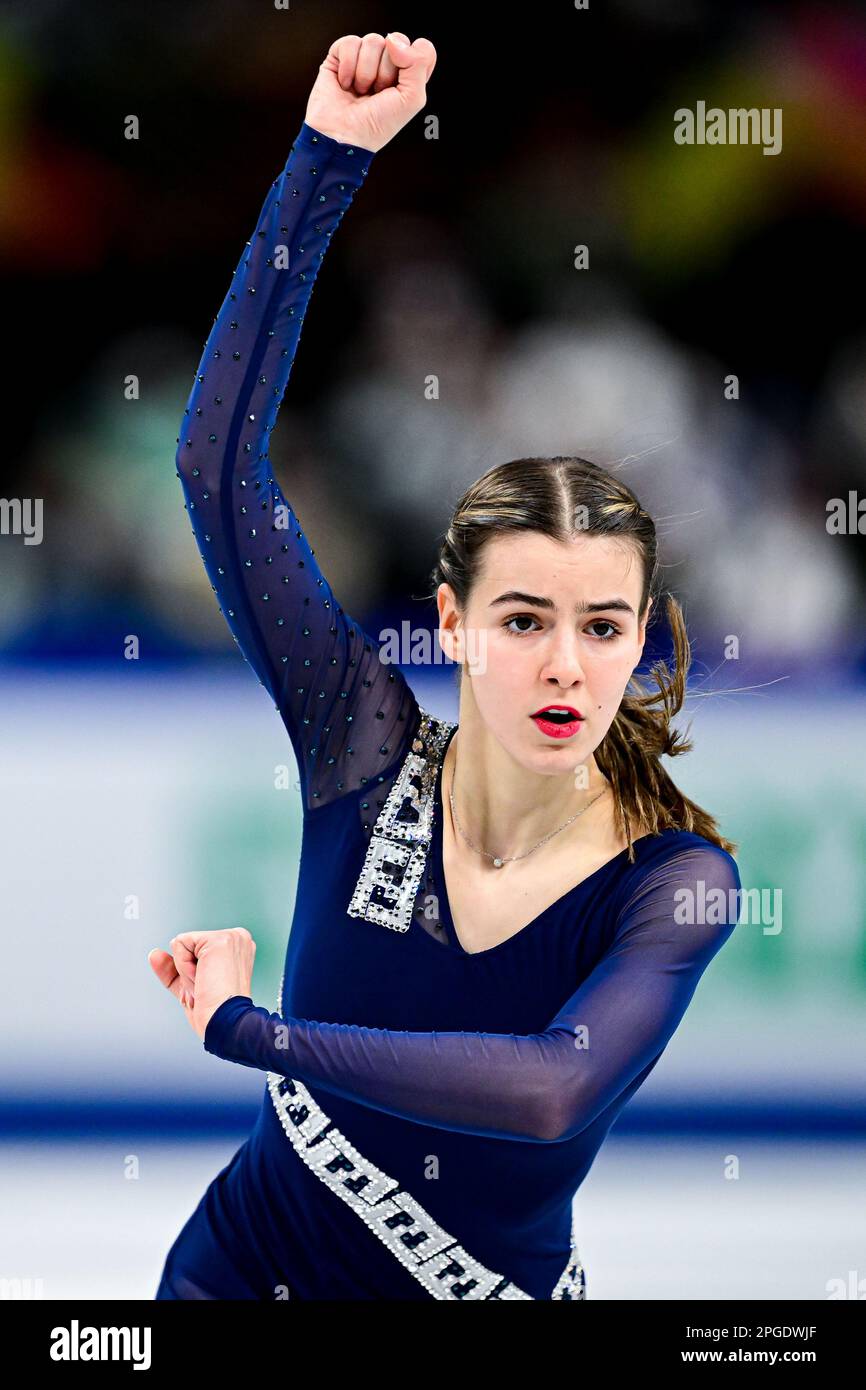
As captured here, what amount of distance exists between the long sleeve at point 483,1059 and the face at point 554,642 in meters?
0.29

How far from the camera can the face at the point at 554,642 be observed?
171cm

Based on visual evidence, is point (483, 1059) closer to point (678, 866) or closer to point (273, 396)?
point (678, 866)

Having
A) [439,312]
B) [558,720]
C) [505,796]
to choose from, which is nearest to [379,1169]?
[505,796]

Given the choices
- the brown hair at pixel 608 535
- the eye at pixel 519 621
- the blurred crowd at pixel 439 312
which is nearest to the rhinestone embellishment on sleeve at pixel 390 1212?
the brown hair at pixel 608 535

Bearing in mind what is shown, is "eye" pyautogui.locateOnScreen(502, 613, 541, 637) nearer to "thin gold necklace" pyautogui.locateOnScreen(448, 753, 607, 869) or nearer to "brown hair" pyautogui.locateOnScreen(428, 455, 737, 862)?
"brown hair" pyautogui.locateOnScreen(428, 455, 737, 862)

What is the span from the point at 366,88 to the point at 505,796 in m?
0.90

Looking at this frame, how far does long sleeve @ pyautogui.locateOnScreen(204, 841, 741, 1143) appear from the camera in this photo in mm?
1534

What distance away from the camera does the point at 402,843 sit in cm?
187

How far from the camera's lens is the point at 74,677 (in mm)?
3660

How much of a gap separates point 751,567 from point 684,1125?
4.74 ft

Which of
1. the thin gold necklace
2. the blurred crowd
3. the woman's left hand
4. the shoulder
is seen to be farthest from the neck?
the blurred crowd

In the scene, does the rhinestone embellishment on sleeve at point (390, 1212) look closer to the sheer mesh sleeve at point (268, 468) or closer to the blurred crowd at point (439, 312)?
the sheer mesh sleeve at point (268, 468)
